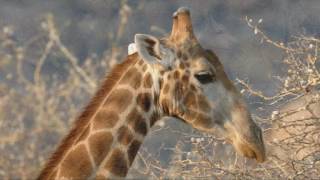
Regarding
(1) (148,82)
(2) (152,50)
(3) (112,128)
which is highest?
(2) (152,50)

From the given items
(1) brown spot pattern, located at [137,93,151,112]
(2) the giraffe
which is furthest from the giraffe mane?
(1) brown spot pattern, located at [137,93,151,112]

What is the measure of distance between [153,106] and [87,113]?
0.51 meters

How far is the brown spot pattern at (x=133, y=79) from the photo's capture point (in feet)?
17.9

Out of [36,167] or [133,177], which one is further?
[133,177]

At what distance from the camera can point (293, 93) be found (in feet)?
26.0

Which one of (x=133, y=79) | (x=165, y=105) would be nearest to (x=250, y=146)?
(x=165, y=105)

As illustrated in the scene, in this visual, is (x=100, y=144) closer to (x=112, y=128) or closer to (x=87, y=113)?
(x=112, y=128)

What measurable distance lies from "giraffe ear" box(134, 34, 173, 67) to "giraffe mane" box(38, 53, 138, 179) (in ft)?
0.61

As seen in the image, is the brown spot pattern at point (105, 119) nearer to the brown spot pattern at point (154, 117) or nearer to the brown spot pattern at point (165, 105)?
the brown spot pattern at point (154, 117)

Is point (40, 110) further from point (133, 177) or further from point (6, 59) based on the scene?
point (133, 177)

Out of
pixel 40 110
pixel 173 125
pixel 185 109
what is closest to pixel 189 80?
pixel 185 109

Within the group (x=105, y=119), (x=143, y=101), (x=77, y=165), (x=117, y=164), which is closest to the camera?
(x=77, y=165)

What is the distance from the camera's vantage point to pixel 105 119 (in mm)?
5312

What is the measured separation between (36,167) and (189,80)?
1.44 metres
